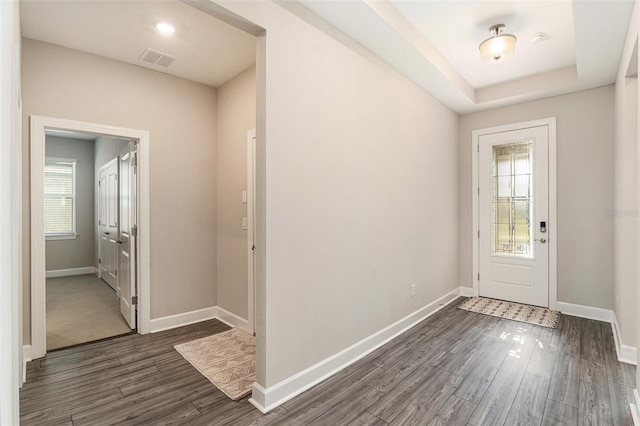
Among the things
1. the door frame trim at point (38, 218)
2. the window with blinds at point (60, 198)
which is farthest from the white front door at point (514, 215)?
the window with blinds at point (60, 198)

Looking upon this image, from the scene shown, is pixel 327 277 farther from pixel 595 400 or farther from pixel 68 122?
pixel 68 122

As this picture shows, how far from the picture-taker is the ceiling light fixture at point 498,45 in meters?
2.94

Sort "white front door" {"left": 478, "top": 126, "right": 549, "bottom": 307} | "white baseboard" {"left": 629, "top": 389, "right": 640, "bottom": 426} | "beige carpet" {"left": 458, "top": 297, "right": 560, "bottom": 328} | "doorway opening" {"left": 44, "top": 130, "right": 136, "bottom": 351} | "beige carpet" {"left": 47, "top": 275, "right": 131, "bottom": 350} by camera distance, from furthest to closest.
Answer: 1. "doorway opening" {"left": 44, "top": 130, "right": 136, "bottom": 351}
2. "white front door" {"left": 478, "top": 126, "right": 549, "bottom": 307}
3. "beige carpet" {"left": 458, "top": 297, "right": 560, "bottom": 328}
4. "beige carpet" {"left": 47, "top": 275, "right": 131, "bottom": 350}
5. "white baseboard" {"left": 629, "top": 389, "right": 640, "bottom": 426}

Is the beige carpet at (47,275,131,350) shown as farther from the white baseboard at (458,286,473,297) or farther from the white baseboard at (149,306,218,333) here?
the white baseboard at (458,286,473,297)

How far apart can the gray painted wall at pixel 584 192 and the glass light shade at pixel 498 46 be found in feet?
5.47

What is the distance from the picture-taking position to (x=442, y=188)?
173 inches

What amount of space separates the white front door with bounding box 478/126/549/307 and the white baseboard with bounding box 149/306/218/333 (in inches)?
151

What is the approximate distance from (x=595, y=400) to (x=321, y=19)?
3.45 meters

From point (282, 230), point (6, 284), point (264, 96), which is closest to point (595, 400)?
point (282, 230)

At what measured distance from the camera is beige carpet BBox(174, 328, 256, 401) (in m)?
2.41

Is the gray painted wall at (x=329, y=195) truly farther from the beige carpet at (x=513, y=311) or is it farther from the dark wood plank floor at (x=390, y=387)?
the beige carpet at (x=513, y=311)

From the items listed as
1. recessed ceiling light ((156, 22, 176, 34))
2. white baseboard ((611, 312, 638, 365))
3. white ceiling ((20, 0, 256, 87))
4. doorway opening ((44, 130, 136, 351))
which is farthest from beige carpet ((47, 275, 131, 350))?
white baseboard ((611, 312, 638, 365))

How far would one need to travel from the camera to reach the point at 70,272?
6641 millimetres

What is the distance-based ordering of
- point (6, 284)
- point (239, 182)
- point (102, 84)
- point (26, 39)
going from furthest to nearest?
point (239, 182)
point (102, 84)
point (26, 39)
point (6, 284)
